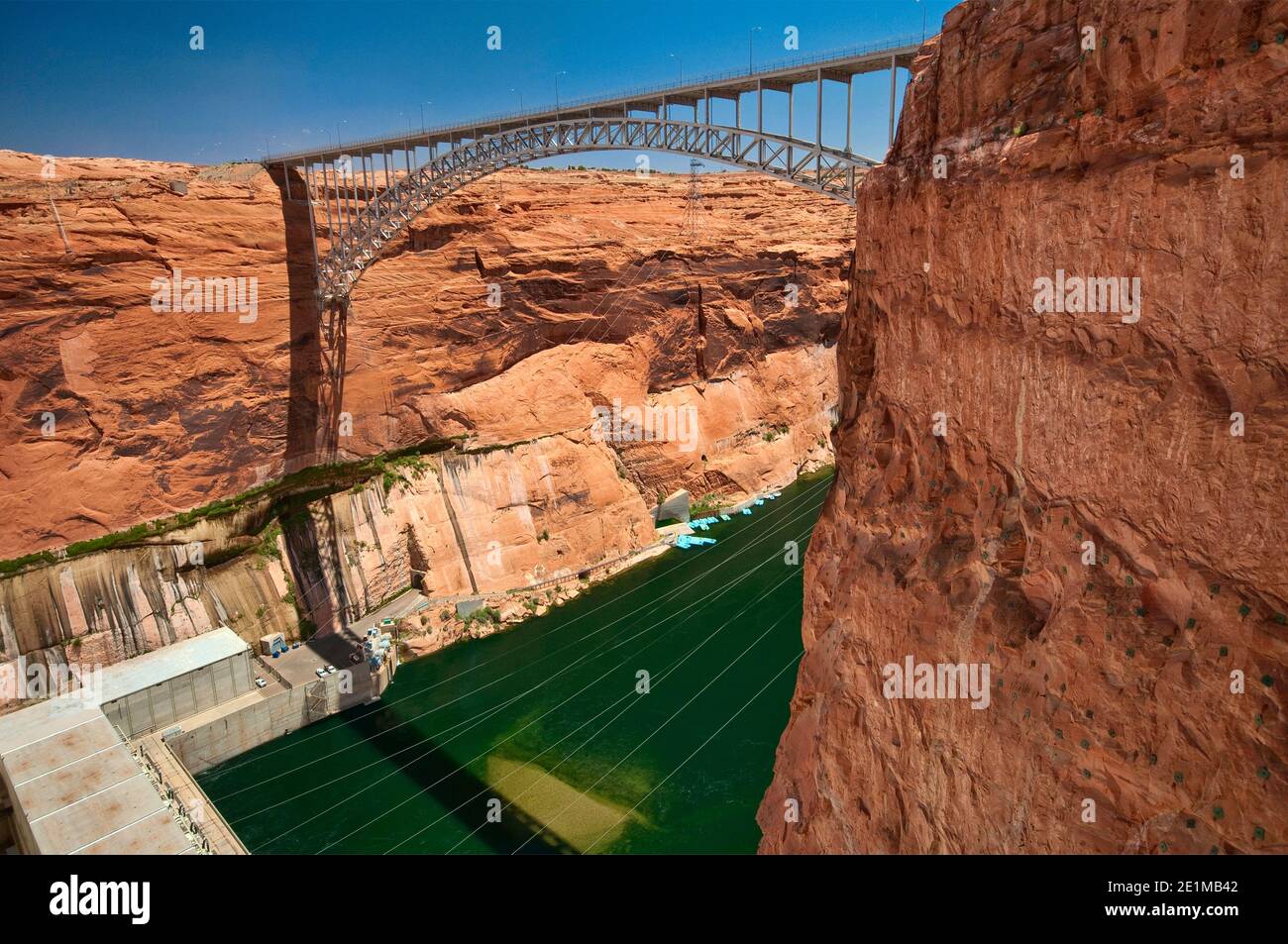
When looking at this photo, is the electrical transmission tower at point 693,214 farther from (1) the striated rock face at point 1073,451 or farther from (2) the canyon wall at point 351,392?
(1) the striated rock face at point 1073,451

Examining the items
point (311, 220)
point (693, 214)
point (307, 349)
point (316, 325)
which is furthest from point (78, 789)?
point (693, 214)

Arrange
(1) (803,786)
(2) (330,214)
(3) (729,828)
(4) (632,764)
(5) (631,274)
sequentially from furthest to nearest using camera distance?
1. (5) (631,274)
2. (2) (330,214)
3. (4) (632,764)
4. (3) (729,828)
5. (1) (803,786)

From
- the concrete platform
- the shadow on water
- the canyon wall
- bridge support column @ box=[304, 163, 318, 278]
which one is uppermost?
bridge support column @ box=[304, 163, 318, 278]

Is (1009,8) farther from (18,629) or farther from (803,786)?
(18,629)

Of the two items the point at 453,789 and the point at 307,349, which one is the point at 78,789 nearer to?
the point at 453,789

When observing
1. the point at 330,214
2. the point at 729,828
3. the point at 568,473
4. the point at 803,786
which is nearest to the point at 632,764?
the point at 729,828

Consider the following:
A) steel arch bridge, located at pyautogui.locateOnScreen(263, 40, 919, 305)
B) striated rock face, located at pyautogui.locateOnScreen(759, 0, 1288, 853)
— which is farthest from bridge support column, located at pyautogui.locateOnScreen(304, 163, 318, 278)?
striated rock face, located at pyautogui.locateOnScreen(759, 0, 1288, 853)

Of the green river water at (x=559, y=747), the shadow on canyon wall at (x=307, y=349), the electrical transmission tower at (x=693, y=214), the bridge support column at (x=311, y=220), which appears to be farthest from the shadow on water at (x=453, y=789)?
the electrical transmission tower at (x=693, y=214)

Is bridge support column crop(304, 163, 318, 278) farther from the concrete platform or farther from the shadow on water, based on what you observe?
the concrete platform
